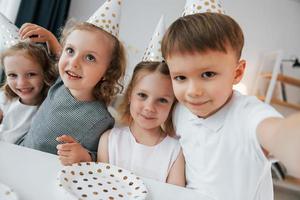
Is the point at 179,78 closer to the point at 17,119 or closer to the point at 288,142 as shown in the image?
the point at 288,142

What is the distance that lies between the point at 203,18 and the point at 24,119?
0.80m

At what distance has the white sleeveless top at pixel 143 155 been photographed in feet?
3.37

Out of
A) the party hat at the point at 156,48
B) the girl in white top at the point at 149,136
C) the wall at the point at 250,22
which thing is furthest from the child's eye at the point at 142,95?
the wall at the point at 250,22

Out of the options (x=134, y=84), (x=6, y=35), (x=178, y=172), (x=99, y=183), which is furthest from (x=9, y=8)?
(x=99, y=183)

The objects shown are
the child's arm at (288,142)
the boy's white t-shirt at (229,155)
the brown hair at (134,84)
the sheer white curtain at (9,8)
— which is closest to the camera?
the child's arm at (288,142)

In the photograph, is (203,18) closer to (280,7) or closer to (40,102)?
(40,102)

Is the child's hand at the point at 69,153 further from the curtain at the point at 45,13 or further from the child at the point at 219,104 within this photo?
the curtain at the point at 45,13

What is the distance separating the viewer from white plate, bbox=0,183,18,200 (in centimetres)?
55

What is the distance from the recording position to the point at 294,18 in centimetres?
416

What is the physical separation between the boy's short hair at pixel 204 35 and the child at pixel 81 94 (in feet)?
1.01

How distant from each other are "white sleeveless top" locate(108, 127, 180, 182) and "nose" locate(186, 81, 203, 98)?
0.30m

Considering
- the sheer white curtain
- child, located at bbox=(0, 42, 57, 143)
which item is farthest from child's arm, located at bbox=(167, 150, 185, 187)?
the sheer white curtain

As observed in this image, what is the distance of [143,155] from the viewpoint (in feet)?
3.45

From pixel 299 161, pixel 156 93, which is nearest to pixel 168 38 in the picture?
pixel 156 93
